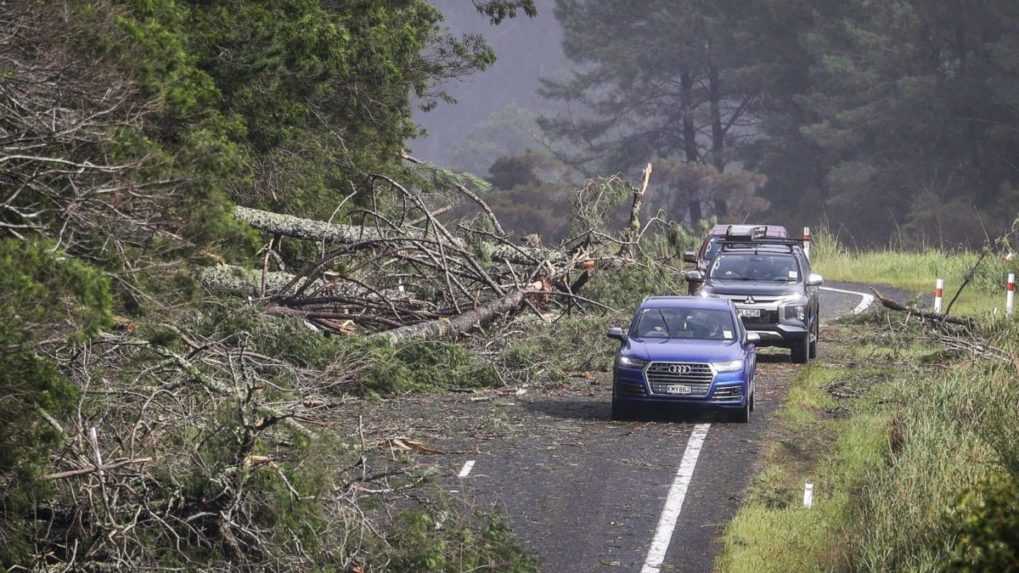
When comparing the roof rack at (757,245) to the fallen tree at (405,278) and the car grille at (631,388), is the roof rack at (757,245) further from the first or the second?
the car grille at (631,388)

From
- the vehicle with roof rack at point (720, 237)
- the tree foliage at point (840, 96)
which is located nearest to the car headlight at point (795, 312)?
the vehicle with roof rack at point (720, 237)

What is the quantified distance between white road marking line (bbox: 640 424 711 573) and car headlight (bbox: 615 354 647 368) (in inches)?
37.3

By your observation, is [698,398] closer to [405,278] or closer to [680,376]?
[680,376]

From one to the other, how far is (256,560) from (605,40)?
62736mm

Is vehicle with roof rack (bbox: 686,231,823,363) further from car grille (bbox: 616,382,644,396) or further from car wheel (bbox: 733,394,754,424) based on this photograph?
car grille (bbox: 616,382,644,396)

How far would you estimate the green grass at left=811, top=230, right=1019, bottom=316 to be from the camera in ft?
114

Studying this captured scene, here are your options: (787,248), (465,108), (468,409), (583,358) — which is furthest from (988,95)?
(465,108)

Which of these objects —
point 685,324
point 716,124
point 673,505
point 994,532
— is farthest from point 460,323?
point 716,124

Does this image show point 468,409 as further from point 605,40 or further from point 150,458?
point 605,40

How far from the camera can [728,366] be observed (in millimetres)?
17047

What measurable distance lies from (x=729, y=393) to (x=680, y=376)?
586 mm

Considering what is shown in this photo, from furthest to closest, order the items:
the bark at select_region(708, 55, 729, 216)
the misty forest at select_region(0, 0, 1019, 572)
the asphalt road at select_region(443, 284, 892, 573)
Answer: the bark at select_region(708, 55, 729, 216) < the asphalt road at select_region(443, 284, 892, 573) < the misty forest at select_region(0, 0, 1019, 572)

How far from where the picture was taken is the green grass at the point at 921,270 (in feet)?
114

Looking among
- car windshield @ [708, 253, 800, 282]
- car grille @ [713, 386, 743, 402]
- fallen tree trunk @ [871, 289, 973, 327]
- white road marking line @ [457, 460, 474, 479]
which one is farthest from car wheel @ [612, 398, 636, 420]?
car windshield @ [708, 253, 800, 282]
